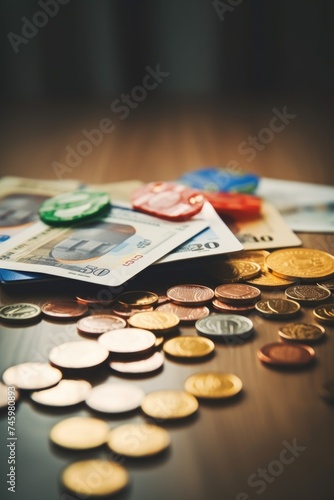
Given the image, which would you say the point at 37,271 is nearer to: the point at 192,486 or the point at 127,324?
the point at 127,324

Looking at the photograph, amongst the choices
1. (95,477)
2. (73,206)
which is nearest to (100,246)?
(73,206)

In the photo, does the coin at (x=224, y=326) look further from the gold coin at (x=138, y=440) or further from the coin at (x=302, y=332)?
the gold coin at (x=138, y=440)

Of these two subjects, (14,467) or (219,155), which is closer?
(14,467)

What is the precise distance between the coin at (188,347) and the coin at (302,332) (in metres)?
A: 0.12

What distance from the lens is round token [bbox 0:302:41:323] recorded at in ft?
3.91

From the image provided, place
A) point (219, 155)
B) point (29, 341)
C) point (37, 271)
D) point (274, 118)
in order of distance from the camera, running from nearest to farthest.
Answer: point (29, 341)
point (37, 271)
point (219, 155)
point (274, 118)

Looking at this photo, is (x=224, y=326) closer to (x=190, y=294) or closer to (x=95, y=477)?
(x=190, y=294)

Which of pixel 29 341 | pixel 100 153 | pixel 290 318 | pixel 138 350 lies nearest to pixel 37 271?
pixel 29 341

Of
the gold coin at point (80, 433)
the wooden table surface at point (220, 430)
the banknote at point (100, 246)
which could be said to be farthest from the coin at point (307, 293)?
the gold coin at point (80, 433)

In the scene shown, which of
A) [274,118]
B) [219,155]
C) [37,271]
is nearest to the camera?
[37,271]

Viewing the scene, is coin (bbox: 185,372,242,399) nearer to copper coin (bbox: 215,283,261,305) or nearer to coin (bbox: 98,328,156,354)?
coin (bbox: 98,328,156,354)

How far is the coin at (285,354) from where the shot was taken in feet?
3.38

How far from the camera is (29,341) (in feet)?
3.71

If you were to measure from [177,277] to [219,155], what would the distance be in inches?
33.9
